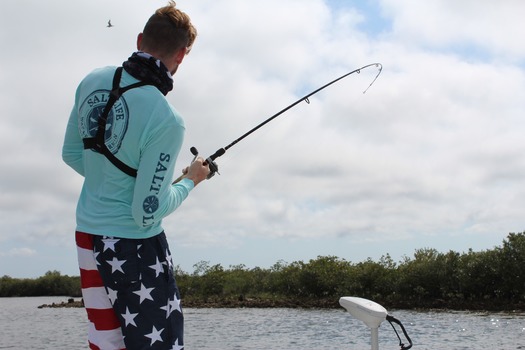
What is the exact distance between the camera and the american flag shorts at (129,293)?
2.55 m

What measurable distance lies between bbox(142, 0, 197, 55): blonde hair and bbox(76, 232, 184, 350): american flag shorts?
2.47 ft

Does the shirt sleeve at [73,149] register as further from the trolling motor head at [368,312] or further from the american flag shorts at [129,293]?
the trolling motor head at [368,312]

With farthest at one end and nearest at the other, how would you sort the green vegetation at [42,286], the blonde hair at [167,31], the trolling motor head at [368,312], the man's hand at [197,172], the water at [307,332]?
the green vegetation at [42,286], the water at [307,332], the trolling motor head at [368,312], the man's hand at [197,172], the blonde hair at [167,31]

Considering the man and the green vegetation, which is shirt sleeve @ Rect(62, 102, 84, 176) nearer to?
the man

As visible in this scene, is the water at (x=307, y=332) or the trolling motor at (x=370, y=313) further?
the water at (x=307, y=332)

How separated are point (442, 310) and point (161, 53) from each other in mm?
38347

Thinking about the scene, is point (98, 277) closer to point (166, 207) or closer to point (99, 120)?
point (166, 207)

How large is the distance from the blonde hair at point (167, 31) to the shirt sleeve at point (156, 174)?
0.36m

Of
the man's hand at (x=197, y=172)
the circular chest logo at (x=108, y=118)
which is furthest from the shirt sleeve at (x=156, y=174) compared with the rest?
the man's hand at (x=197, y=172)

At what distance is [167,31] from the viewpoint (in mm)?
2730

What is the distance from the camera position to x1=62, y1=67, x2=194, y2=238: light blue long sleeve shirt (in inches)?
100

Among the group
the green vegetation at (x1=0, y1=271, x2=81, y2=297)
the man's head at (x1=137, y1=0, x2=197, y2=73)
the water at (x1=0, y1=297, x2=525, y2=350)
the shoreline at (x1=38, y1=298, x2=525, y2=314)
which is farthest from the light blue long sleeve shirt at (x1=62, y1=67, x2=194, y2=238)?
the green vegetation at (x1=0, y1=271, x2=81, y2=297)

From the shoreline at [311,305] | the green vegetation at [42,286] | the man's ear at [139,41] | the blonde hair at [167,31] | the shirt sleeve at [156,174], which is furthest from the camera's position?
the green vegetation at [42,286]

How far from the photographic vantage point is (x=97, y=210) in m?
2.63
